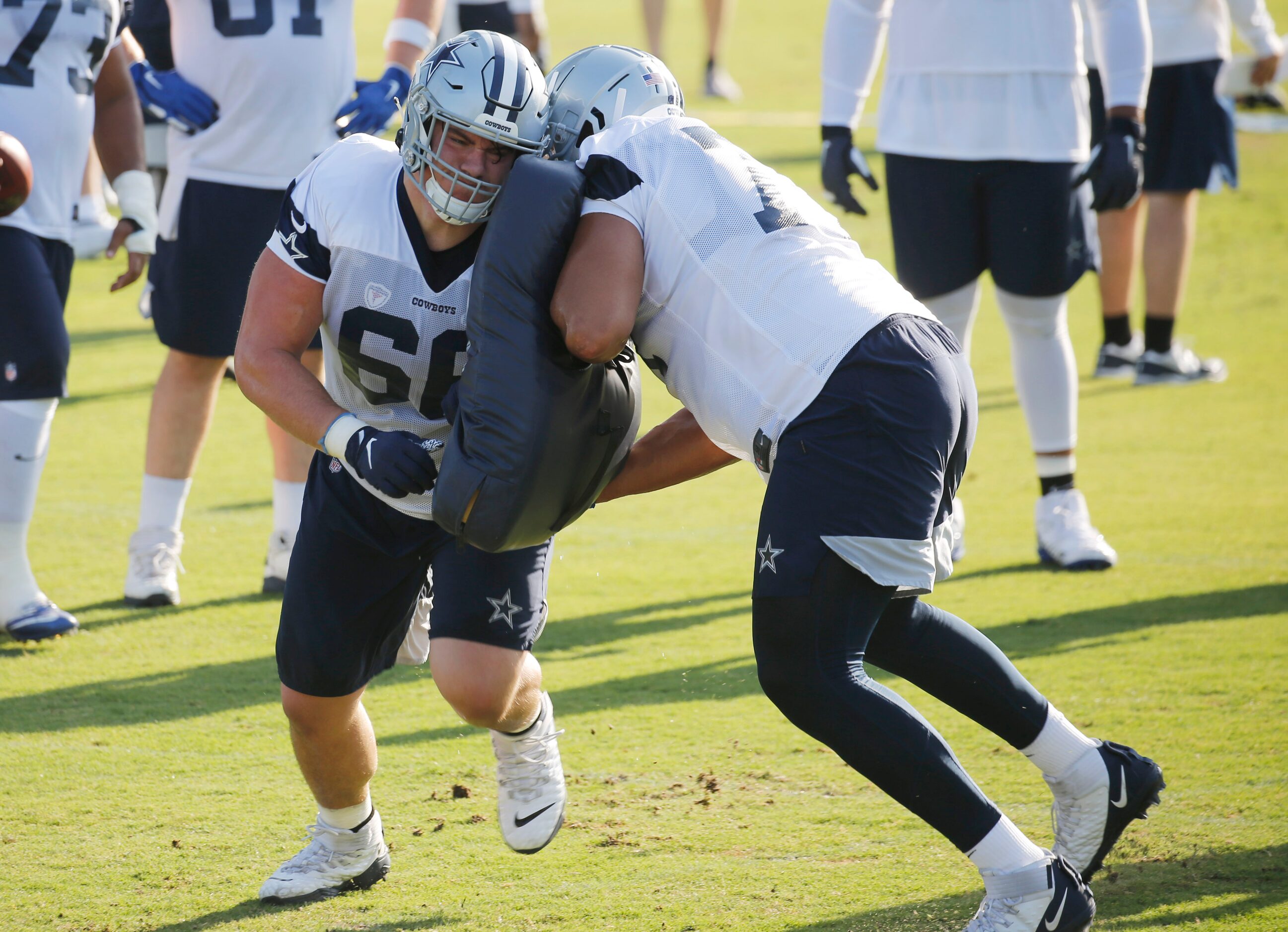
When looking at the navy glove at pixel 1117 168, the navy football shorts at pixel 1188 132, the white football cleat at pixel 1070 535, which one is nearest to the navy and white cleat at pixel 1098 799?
the white football cleat at pixel 1070 535

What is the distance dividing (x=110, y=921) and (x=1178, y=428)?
17.5 feet

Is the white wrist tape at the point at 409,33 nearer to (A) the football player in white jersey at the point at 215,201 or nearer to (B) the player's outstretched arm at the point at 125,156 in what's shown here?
(A) the football player in white jersey at the point at 215,201

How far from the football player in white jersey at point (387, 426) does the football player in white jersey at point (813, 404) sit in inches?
10.9

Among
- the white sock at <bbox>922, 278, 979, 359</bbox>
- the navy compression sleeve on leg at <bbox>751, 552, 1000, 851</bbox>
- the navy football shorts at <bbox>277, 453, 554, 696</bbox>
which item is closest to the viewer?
the navy compression sleeve on leg at <bbox>751, 552, 1000, 851</bbox>

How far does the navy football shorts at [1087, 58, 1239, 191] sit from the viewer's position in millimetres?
6789

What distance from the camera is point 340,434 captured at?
2.57 metres

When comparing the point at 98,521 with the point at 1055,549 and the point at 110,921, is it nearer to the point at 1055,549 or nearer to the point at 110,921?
the point at 110,921

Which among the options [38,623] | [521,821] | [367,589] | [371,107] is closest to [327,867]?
[521,821]

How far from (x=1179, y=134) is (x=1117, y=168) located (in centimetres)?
248

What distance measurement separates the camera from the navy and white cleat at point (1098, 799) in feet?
9.06

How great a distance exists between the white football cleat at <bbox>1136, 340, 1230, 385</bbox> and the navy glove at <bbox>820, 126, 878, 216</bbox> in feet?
9.61

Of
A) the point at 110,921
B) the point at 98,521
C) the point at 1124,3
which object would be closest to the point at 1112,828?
the point at 110,921

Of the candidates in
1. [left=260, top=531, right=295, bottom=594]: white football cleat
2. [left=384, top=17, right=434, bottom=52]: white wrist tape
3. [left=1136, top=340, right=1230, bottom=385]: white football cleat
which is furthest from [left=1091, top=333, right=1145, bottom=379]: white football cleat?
[left=260, top=531, right=295, bottom=594]: white football cleat

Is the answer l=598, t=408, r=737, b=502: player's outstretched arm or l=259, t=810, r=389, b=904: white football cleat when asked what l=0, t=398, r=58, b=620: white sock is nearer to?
l=259, t=810, r=389, b=904: white football cleat
